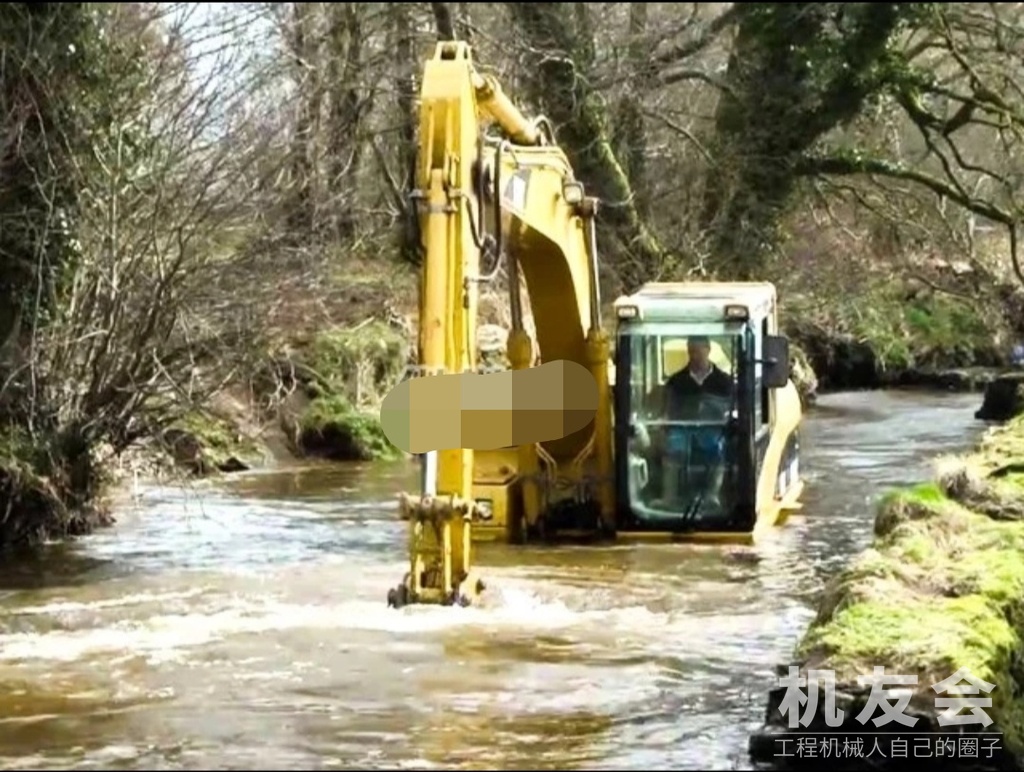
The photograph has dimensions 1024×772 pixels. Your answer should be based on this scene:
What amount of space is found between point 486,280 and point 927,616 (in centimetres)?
450

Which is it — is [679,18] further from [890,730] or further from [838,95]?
[890,730]

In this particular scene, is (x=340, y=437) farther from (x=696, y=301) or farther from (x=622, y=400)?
(x=696, y=301)

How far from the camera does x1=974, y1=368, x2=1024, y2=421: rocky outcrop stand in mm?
23422

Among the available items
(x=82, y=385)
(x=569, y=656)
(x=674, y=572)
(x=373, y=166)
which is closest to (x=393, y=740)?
(x=569, y=656)

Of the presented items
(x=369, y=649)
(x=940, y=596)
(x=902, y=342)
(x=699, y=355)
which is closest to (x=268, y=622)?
(x=369, y=649)

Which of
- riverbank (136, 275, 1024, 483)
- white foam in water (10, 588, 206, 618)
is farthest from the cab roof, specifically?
riverbank (136, 275, 1024, 483)

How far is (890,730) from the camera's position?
6.41 m

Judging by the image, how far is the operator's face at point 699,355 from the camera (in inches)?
526

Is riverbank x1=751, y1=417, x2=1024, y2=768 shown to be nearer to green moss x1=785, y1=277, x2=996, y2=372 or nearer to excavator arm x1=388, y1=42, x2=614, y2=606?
excavator arm x1=388, y1=42, x2=614, y2=606

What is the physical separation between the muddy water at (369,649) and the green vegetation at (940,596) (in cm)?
63

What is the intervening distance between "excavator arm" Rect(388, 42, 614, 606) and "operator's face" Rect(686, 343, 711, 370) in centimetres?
69

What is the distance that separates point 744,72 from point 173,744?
41.0 ft

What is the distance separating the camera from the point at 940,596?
301 inches

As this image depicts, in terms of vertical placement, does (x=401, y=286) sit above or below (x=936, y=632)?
above
